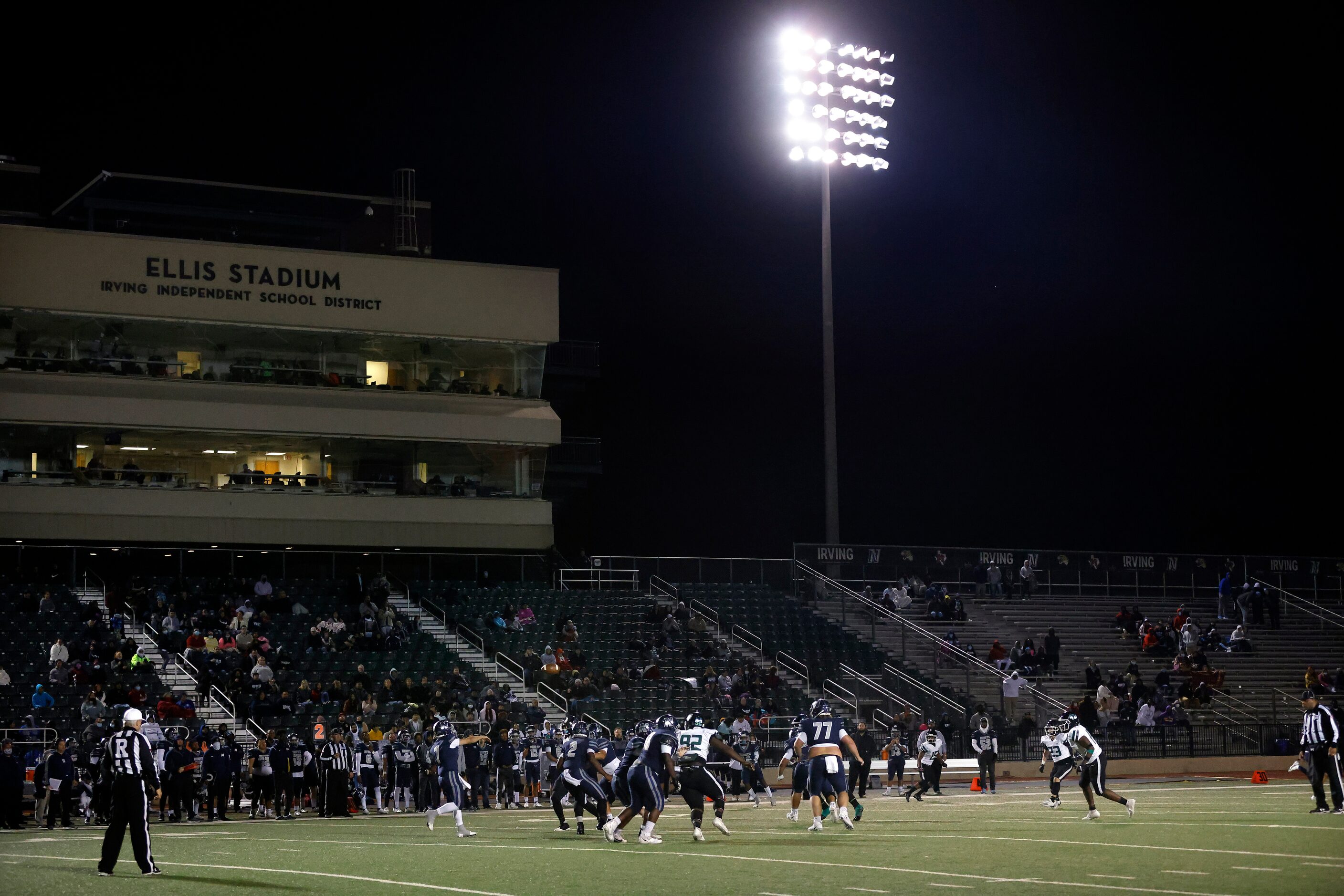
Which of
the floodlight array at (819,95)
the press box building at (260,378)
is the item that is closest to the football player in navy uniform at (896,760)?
the press box building at (260,378)

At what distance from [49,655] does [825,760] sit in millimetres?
20740

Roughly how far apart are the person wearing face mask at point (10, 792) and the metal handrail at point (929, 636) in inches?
1005

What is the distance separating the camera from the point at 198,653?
1476 inches

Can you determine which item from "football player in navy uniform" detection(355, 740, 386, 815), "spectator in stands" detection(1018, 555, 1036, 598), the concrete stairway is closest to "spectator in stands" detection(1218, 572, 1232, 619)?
"spectator in stands" detection(1018, 555, 1036, 598)

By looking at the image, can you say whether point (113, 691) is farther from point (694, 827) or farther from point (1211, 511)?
point (1211, 511)

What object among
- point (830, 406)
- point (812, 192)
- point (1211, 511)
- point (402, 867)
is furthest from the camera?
point (812, 192)

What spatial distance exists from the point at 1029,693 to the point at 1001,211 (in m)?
20.5

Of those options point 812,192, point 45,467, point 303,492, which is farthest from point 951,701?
point 812,192

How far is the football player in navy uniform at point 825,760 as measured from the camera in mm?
23078

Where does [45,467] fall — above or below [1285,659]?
above

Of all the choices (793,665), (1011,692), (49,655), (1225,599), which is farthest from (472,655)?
(1225,599)

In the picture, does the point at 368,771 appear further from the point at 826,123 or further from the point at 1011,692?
the point at 826,123

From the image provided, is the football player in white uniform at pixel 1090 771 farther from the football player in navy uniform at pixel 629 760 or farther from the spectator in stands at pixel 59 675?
the spectator in stands at pixel 59 675

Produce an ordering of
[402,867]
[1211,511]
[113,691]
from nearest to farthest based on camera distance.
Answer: [402,867]
[113,691]
[1211,511]
